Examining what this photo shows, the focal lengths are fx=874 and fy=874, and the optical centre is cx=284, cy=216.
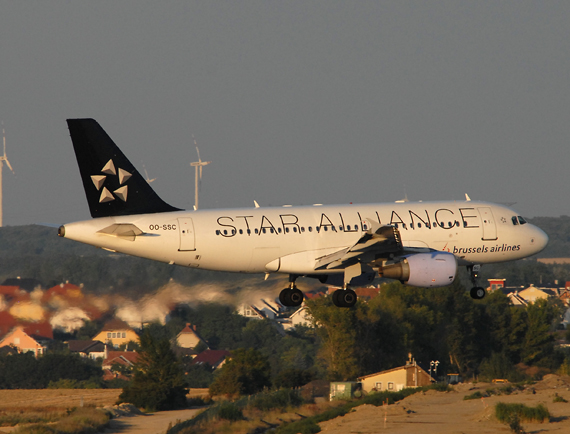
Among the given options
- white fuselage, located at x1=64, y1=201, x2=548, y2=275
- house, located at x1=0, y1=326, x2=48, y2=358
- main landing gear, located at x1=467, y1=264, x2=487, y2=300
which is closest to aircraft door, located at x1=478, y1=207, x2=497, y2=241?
white fuselage, located at x1=64, y1=201, x2=548, y2=275

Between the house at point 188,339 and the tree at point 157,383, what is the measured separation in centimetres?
371

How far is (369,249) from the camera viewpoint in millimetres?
40438

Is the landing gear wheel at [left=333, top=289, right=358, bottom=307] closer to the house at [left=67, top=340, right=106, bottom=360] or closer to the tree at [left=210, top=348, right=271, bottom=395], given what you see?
the house at [left=67, top=340, right=106, bottom=360]

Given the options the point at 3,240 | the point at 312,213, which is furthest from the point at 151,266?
the point at 3,240

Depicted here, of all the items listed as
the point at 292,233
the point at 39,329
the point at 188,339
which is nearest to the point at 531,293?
the point at 188,339

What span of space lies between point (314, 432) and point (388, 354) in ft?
166

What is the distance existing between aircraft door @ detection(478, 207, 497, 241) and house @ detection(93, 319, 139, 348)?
2732 centimetres

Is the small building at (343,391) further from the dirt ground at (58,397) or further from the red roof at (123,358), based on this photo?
the red roof at (123,358)

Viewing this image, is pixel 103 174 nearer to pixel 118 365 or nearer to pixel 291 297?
pixel 291 297

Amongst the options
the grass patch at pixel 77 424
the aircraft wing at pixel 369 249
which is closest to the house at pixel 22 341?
the grass patch at pixel 77 424

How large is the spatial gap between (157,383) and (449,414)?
44241 mm

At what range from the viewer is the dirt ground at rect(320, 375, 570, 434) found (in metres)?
58.3

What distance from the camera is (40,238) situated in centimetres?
17425

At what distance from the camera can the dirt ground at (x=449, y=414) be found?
5834cm
